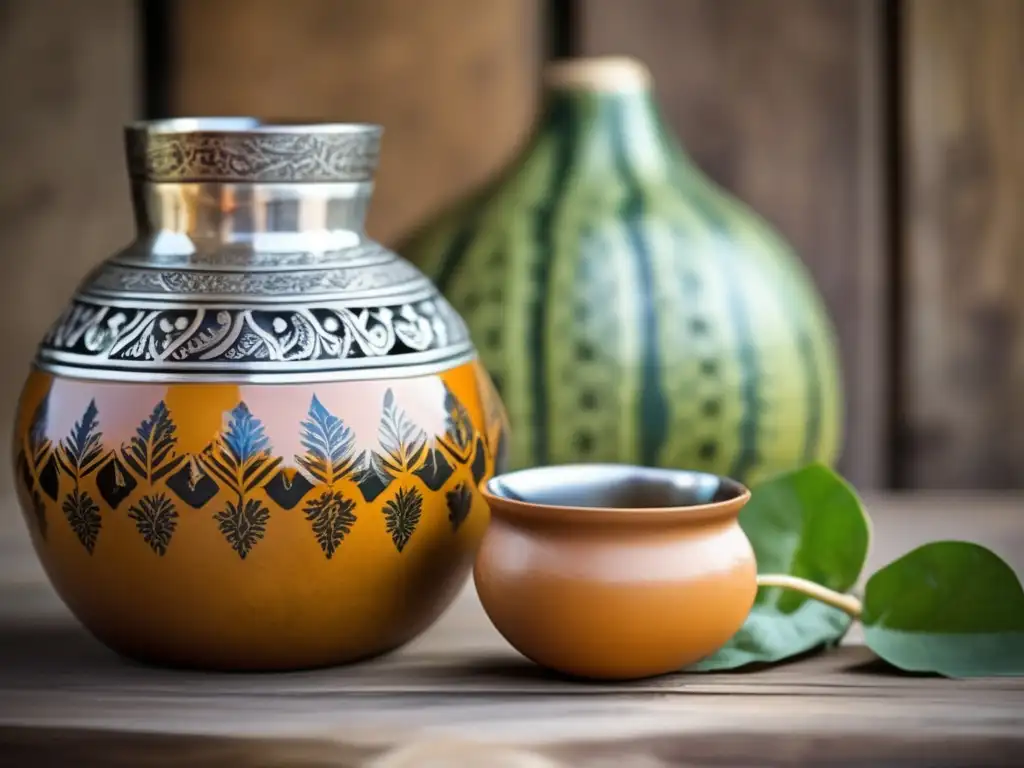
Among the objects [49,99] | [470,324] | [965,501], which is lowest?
[965,501]

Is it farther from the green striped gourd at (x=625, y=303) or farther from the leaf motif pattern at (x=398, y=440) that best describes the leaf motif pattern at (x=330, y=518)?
the green striped gourd at (x=625, y=303)

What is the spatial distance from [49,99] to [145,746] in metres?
0.69

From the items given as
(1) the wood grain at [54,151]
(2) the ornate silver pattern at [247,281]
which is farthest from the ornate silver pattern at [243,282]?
(1) the wood grain at [54,151]

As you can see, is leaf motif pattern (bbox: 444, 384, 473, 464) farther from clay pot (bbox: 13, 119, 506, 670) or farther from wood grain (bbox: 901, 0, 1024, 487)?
wood grain (bbox: 901, 0, 1024, 487)

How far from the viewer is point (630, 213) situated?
0.93 meters

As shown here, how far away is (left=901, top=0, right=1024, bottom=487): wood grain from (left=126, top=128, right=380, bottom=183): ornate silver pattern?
64cm

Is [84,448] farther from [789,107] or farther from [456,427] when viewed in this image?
[789,107]

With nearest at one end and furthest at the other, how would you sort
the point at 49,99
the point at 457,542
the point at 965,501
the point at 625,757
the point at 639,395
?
1. the point at 625,757
2. the point at 457,542
3. the point at 639,395
4. the point at 965,501
5. the point at 49,99

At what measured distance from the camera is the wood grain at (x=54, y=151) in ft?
3.74

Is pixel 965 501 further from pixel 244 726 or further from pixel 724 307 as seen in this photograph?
pixel 244 726

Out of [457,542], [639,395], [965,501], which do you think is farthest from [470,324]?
[965,501]

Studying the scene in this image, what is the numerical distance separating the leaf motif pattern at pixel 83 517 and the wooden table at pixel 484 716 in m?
0.06

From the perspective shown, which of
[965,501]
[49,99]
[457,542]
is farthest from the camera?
[49,99]

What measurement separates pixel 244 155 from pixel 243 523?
0.15 metres
